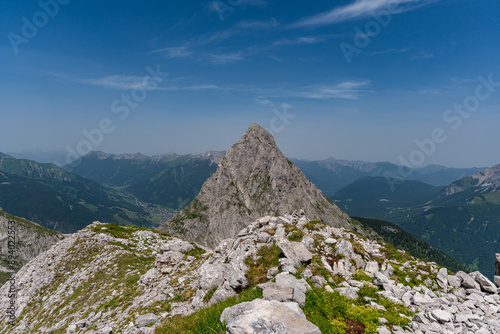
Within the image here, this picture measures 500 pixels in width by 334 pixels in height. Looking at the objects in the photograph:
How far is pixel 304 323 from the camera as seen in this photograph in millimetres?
8000

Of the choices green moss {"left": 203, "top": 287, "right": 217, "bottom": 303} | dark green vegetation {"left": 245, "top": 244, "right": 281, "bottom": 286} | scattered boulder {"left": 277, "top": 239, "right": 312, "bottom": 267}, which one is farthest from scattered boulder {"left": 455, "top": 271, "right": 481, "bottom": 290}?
green moss {"left": 203, "top": 287, "right": 217, "bottom": 303}

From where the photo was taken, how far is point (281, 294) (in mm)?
10734

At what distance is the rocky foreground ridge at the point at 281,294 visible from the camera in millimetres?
10513

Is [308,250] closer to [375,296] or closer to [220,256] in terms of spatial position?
[375,296]

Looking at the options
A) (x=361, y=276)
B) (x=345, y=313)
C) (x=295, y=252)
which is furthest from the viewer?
(x=295, y=252)

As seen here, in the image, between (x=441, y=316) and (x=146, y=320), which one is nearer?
(x=441, y=316)

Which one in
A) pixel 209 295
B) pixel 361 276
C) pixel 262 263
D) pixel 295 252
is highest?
pixel 295 252

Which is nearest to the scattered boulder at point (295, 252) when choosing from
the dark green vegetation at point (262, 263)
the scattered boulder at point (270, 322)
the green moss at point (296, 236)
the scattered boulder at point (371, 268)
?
the dark green vegetation at point (262, 263)

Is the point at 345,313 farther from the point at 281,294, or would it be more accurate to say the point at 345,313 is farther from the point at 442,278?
the point at 442,278

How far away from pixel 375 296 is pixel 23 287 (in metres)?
51.6

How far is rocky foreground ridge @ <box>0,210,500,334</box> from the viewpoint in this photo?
10513 mm

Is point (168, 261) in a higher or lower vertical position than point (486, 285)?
lower

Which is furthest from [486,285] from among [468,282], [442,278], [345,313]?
[345,313]

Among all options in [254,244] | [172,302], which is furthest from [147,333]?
[254,244]
